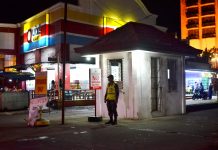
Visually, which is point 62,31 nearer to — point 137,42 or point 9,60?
point 9,60

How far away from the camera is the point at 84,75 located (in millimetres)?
32250

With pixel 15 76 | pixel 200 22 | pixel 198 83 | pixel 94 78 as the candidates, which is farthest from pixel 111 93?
pixel 200 22

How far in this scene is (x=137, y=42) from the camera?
15875 millimetres

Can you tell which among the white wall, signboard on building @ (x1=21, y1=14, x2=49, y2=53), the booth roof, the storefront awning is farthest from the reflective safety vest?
signboard on building @ (x1=21, y1=14, x2=49, y2=53)

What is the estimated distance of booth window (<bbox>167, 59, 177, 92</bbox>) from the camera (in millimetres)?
18266

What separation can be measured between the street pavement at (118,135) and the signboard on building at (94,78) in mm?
1669

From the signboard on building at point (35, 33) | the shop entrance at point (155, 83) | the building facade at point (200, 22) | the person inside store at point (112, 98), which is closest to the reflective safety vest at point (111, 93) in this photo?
the person inside store at point (112, 98)

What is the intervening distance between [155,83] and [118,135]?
601 cm

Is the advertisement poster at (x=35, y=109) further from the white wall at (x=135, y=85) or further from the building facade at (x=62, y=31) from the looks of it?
the building facade at (x=62, y=31)

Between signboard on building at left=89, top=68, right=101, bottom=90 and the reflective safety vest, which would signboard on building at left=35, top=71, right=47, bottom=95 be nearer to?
signboard on building at left=89, top=68, right=101, bottom=90

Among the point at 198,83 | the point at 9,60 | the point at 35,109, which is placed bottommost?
the point at 35,109

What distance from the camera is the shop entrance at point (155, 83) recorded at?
57.6 feet

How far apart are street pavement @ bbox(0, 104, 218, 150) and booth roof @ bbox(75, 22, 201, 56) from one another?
10.4 feet

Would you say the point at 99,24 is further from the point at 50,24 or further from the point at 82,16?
the point at 50,24
